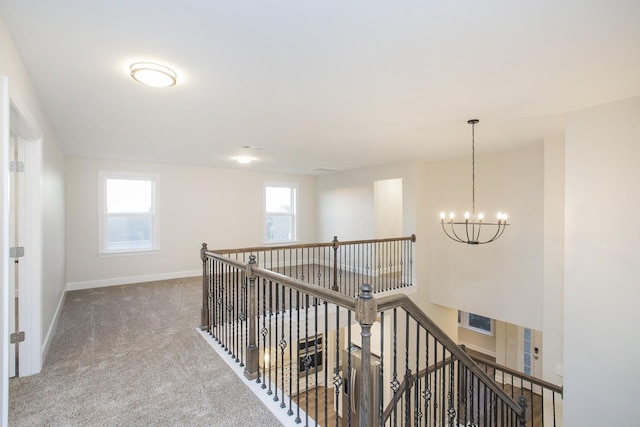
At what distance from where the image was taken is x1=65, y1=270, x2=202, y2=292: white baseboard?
5646mm

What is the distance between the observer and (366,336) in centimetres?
158

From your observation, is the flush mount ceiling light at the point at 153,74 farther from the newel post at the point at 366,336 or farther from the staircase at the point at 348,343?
the newel post at the point at 366,336

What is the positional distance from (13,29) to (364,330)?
2609 mm

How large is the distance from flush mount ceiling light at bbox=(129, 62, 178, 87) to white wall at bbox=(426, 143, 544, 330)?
507 centimetres

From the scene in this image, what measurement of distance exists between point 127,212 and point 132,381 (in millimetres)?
4378

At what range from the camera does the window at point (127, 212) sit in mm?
5922

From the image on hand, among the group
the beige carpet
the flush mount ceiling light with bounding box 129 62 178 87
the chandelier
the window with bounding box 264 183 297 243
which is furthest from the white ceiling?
the window with bounding box 264 183 297 243

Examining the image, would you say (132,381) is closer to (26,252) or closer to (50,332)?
(26,252)

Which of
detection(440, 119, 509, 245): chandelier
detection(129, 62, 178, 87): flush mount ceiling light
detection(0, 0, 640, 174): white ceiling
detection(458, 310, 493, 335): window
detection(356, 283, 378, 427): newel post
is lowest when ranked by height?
detection(458, 310, 493, 335): window

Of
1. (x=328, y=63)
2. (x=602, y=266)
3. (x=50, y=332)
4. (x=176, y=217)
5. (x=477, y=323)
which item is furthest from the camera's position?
(x=477, y=323)

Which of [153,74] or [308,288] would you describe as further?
A: [153,74]

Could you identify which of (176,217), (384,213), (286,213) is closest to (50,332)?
(176,217)

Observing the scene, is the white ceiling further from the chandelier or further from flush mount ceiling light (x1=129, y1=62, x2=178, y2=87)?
the chandelier

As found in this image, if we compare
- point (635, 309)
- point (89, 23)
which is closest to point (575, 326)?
point (635, 309)
